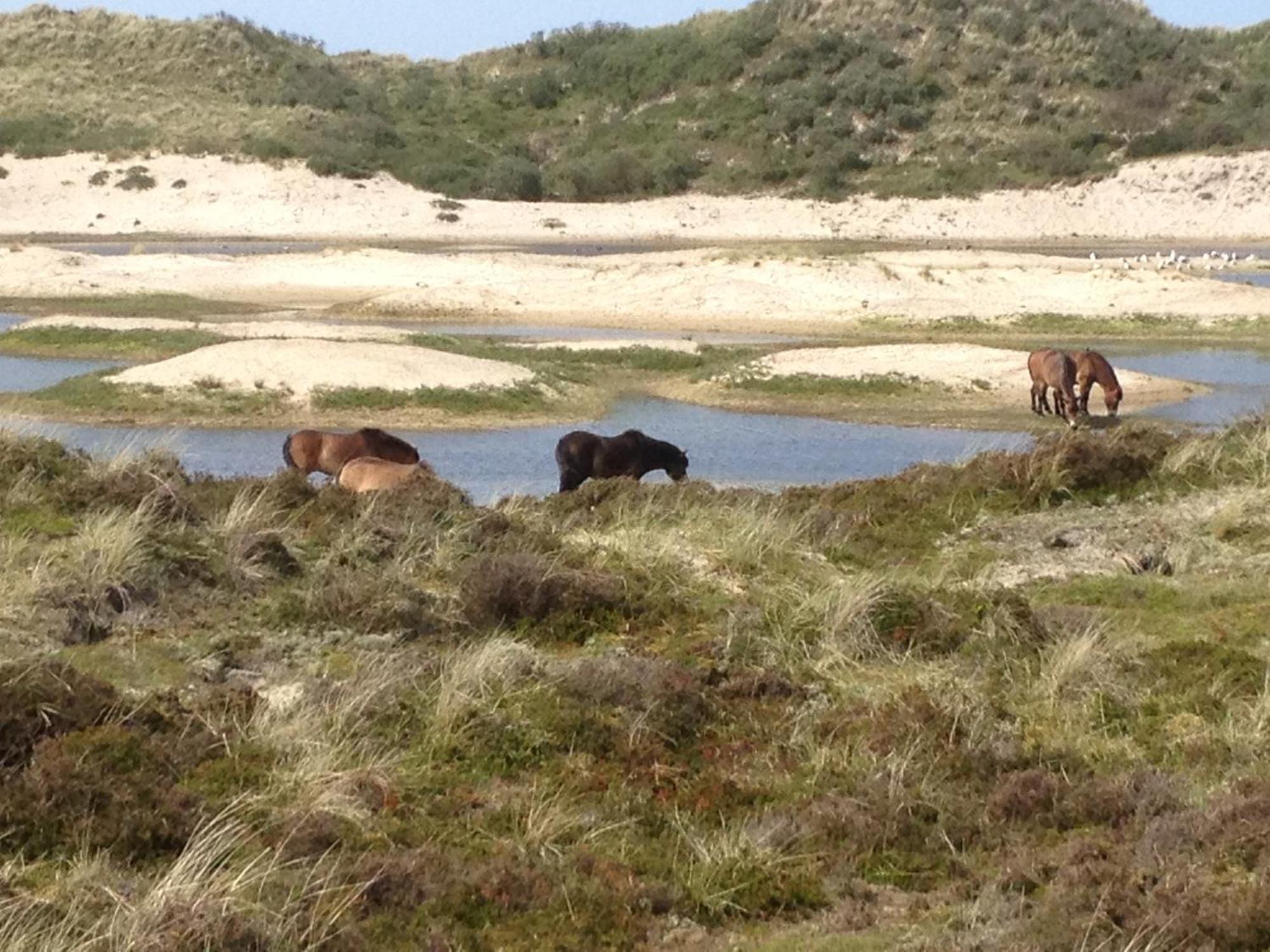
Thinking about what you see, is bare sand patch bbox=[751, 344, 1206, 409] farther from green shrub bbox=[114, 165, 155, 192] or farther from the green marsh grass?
green shrub bbox=[114, 165, 155, 192]

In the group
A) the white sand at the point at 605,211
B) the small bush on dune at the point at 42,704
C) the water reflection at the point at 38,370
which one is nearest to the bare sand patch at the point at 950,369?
the water reflection at the point at 38,370

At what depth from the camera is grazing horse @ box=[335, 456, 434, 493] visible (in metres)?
14.0

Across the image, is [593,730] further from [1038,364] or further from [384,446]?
[1038,364]

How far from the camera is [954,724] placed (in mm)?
8203

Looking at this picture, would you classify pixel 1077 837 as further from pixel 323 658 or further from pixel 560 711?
pixel 323 658

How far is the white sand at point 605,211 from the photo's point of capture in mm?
67812

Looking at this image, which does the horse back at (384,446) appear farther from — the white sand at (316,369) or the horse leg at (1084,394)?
the horse leg at (1084,394)

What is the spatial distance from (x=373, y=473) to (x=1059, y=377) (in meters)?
14.3

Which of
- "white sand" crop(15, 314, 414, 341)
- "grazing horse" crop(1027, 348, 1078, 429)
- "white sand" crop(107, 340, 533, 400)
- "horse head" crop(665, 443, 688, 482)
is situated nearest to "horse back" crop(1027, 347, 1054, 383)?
"grazing horse" crop(1027, 348, 1078, 429)

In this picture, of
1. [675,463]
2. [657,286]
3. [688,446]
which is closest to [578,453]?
[675,463]

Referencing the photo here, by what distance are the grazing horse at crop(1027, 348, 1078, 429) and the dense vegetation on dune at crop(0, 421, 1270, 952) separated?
1226 cm

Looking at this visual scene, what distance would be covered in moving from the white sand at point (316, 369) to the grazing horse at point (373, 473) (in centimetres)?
1224

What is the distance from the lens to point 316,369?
90.0 ft

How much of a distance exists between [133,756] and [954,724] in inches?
153
